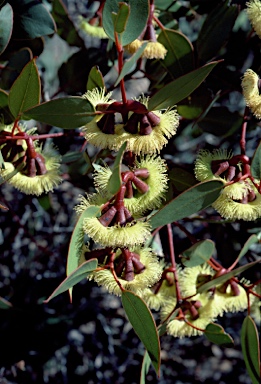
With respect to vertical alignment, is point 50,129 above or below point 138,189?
below

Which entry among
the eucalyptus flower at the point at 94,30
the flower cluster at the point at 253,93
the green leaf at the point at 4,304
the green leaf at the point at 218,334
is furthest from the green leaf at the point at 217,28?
the green leaf at the point at 4,304

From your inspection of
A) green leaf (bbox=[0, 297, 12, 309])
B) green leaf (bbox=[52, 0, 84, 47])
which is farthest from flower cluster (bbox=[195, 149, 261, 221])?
green leaf (bbox=[0, 297, 12, 309])

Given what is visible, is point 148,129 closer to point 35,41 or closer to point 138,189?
point 138,189

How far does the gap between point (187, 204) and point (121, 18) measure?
14.1 inches

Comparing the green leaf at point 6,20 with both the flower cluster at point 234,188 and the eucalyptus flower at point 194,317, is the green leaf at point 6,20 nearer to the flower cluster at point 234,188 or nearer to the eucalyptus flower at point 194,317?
the flower cluster at point 234,188

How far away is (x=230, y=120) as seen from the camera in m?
1.43

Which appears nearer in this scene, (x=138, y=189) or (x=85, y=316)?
(x=138, y=189)

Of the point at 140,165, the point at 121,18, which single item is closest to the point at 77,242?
the point at 140,165

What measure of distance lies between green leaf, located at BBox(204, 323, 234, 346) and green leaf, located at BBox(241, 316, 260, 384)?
0.16ft

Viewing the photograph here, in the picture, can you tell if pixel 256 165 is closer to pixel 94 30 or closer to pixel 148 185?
pixel 148 185

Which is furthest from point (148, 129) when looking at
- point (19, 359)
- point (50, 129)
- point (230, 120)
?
point (19, 359)

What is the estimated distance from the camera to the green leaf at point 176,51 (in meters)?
1.18

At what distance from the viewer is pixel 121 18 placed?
0.83m

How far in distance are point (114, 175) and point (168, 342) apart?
1.64 m
